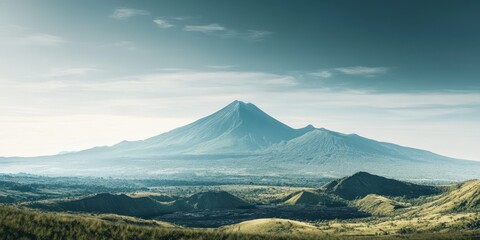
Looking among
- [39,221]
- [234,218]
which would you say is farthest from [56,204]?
[39,221]

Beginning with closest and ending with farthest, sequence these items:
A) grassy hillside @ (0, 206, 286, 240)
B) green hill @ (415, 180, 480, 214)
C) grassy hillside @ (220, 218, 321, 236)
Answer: grassy hillside @ (0, 206, 286, 240) → grassy hillside @ (220, 218, 321, 236) → green hill @ (415, 180, 480, 214)

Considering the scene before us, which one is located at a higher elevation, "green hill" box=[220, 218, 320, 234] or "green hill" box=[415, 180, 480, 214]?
"green hill" box=[415, 180, 480, 214]

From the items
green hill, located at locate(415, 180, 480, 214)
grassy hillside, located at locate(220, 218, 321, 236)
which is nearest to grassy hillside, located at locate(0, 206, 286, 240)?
grassy hillside, located at locate(220, 218, 321, 236)

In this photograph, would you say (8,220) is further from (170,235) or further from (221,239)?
(221,239)

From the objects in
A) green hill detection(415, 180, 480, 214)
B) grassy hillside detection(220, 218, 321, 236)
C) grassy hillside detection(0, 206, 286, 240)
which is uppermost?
grassy hillside detection(0, 206, 286, 240)

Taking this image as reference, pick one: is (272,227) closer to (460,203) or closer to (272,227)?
(272,227)

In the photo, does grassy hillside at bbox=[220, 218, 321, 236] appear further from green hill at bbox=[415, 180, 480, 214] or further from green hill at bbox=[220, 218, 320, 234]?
green hill at bbox=[415, 180, 480, 214]

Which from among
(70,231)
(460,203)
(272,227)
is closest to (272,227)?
(272,227)

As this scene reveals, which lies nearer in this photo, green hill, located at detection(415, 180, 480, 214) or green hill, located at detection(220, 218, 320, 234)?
green hill, located at detection(220, 218, 320, 234)

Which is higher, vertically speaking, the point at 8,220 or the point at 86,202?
the point at 8,220

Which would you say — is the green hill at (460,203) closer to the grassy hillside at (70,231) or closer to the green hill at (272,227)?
the green hill at (272,227)

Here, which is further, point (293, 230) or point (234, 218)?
point (234, 218)
